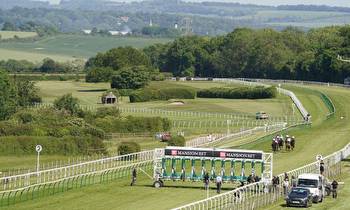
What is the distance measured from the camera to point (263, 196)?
44.3m

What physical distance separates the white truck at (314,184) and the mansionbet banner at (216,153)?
4111 millimetres

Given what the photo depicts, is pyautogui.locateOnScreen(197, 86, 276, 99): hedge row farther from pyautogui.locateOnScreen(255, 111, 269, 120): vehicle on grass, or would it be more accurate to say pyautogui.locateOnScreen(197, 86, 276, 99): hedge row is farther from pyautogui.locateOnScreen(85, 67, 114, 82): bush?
pyautogui.locateOnScreen(85, 67, 114, 82): bush

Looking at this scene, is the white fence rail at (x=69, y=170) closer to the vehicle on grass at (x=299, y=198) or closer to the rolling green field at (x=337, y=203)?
the rolling green field at (x=337, y=203)

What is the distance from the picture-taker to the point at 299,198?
A: 1695 inches

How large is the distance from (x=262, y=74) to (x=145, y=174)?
111 metres

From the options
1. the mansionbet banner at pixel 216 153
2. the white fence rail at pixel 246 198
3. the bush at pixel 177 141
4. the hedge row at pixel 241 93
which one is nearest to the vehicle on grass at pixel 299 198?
the white fence rail at pixel 246 198

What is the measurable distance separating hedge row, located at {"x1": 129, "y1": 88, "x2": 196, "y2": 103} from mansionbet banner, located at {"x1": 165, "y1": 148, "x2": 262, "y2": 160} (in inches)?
2564

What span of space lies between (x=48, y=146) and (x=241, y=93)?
178ft

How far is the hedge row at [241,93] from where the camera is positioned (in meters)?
116

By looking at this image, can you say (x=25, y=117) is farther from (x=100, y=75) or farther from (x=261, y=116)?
(x=100, y=75)

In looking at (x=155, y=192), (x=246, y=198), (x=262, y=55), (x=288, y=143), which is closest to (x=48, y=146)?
(x=288, y=143)

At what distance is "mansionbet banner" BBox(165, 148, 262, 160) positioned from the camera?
49406mm

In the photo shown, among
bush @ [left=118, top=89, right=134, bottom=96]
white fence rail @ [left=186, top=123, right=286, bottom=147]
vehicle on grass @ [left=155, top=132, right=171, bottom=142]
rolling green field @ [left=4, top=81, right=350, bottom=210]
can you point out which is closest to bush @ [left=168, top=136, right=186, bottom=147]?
white fence rail @ [left=186, top=123, right=286, bottom=147]

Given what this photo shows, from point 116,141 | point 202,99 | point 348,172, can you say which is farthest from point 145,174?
point 202,99
